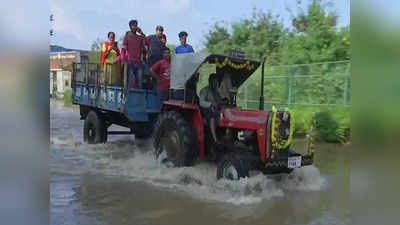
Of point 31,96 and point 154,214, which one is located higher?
point 31,96

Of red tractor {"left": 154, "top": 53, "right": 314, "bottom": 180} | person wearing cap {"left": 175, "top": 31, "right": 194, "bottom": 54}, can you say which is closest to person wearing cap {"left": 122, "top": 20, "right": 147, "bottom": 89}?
person wearing cap {"left": 175, "top": 31, "right": 194, "bottom": 54}

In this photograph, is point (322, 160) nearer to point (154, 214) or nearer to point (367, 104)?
point (154, 214)

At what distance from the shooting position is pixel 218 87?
729 cm

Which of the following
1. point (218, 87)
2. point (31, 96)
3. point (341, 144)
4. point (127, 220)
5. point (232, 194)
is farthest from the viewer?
point (341, 144)

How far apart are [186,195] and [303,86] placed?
8.58 meters

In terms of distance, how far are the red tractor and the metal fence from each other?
4.07 m

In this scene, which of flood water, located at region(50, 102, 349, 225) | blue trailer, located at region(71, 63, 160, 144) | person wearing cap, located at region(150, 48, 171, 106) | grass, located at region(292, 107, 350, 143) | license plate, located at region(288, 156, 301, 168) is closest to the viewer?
flood water, located at region(50, 102, 349, 225)

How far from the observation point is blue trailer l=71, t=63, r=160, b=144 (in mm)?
8844

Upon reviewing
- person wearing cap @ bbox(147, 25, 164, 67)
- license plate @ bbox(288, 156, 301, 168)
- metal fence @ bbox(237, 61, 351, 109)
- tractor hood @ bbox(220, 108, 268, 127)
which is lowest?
license plate @ bbox(288, 156, 301, 168)

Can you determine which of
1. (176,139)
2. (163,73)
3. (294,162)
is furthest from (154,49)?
(294,162)

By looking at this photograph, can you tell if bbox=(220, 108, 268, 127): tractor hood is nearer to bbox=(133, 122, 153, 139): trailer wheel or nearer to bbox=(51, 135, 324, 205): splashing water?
bbox=(51, 135, 324, 205): splashing water

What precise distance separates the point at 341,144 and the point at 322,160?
192 cm

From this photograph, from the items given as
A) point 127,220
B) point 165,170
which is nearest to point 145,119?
point 165,170

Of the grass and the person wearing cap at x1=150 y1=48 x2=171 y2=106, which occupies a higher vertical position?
the person wearing cap at x1=150 y1=48 x2=171 y2=106
